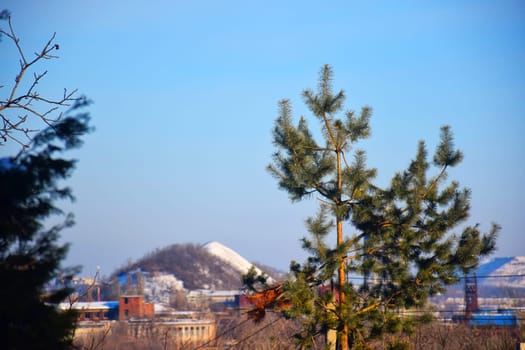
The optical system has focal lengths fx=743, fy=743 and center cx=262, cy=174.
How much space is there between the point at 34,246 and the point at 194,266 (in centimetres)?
10794

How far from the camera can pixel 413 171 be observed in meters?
10.3

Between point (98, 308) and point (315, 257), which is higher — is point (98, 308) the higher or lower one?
the lower one

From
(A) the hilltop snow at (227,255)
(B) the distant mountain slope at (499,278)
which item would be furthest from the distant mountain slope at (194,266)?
(B) the distant mountain slope at (499,278)

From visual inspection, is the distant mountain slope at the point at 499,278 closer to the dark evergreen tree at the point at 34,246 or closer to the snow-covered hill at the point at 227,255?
the snow-covered hill at the point at 227,255

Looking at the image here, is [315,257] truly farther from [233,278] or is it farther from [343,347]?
[233,278]

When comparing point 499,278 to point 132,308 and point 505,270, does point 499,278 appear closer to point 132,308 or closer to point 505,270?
point 505,270

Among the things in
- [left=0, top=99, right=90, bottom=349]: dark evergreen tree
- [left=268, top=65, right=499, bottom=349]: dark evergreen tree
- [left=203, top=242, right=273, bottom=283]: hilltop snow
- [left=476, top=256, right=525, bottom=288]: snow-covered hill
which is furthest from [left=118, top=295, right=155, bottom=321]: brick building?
[left=203, top=242, right=273, bottom=283]: hilltop snow

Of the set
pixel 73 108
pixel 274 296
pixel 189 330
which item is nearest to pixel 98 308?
pixel 189 330

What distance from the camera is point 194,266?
368ft

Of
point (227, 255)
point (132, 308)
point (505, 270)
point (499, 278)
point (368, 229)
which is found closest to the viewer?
point (368, 229)

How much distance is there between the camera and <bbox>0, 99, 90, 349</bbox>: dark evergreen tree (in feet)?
16.4

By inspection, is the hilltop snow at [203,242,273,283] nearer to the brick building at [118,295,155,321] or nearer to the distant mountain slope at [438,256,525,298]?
the distant mountain slope at [438,256,525,298]

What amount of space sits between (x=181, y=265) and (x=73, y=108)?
106 m

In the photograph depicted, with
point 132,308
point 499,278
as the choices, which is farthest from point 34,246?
point 499,278
